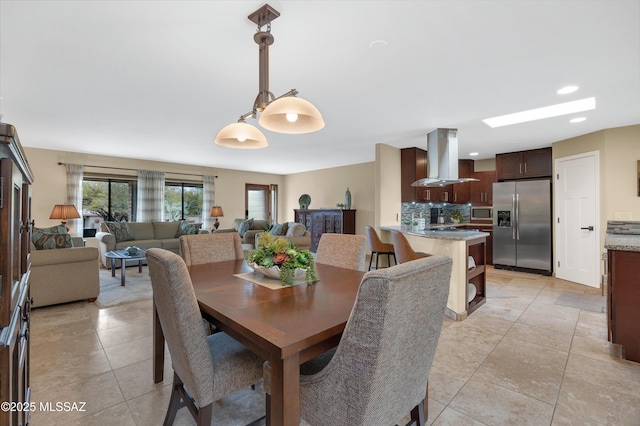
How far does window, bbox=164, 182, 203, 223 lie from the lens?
7086 millimetres

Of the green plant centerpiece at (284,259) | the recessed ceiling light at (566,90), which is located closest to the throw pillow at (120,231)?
the green plant centerpiece at (284,259)

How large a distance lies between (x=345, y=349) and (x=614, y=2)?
2348 millimetres

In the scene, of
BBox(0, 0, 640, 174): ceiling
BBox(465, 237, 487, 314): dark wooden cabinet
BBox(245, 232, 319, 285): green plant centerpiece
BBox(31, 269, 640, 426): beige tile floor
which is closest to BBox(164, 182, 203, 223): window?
BBox(0, 0, 640, 174): ceiling

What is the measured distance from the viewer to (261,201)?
8930mm

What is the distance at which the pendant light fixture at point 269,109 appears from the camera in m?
1.59

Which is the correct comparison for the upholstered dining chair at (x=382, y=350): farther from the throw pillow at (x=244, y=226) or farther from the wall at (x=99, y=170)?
the wall at (x=99, y=170)

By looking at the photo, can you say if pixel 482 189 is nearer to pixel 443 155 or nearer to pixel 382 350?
pixel 443 155

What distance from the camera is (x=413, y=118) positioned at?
12.0 feet

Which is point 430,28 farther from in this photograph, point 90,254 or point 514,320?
point 90,254

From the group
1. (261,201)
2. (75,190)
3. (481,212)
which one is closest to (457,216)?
(481,212)

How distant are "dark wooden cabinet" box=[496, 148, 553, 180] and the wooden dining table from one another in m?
5.08

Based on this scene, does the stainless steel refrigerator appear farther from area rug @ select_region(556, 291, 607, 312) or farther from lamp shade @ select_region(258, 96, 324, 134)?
lamp shade @ select_region(258, 96, 324, 134)

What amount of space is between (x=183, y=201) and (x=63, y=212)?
245cm

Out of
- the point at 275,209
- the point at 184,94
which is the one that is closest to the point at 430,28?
the point at 184,94
